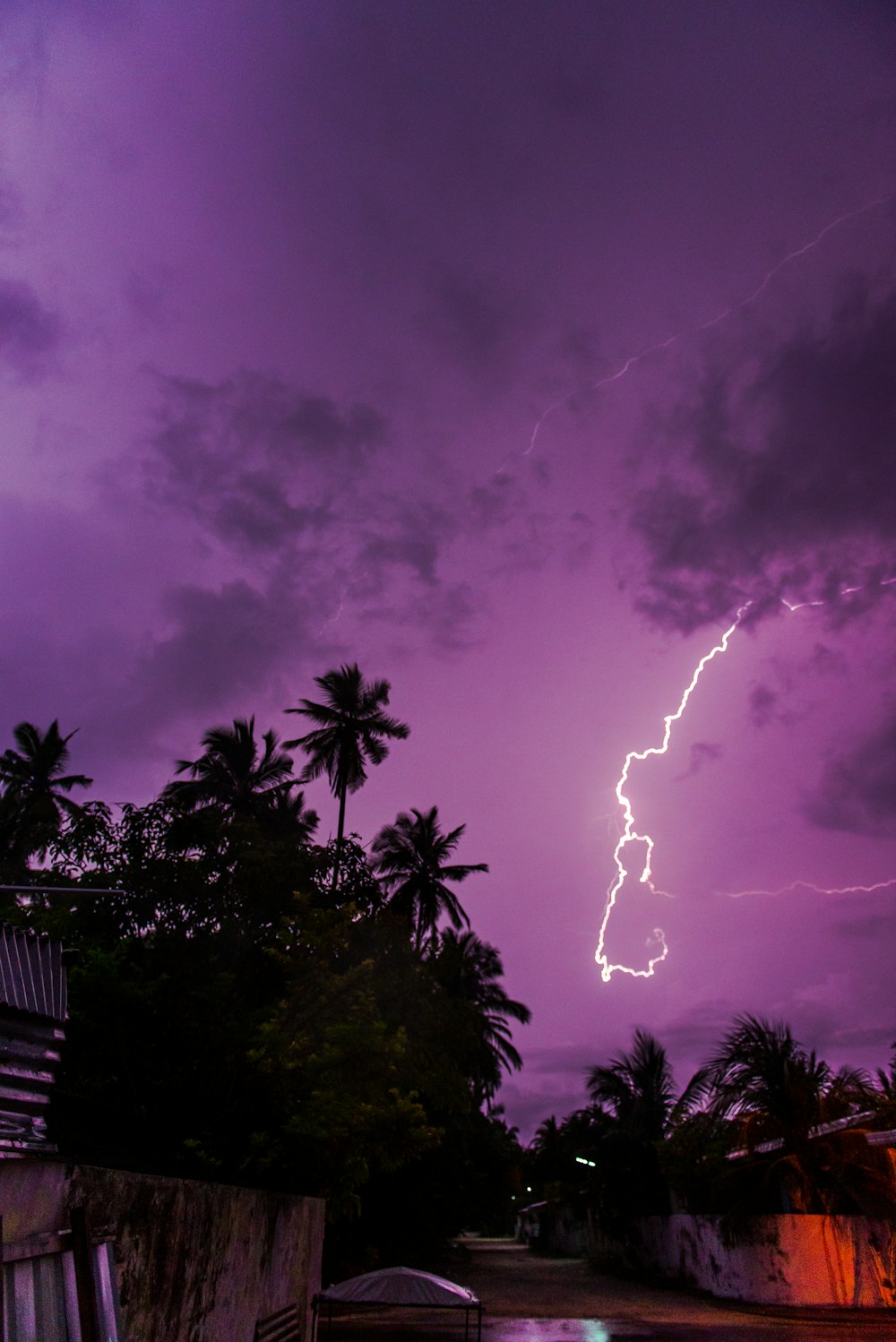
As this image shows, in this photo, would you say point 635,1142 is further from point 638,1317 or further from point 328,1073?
point 328,1073

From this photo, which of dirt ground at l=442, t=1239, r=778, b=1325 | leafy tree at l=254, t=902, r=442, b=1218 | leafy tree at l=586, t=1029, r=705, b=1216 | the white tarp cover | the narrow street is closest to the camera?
the white tarp cover

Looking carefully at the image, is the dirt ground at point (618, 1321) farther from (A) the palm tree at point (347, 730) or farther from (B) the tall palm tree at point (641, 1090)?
(A) the palm tree at point (347, 730)

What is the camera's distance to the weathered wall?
18859 mm

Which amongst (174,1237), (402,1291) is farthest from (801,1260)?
(174,1237)

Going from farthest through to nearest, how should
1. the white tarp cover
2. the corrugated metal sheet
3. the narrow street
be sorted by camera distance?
the narrow street, the white tarp cover, the corrugated metal sheet

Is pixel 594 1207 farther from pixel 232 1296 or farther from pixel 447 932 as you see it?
pixel 232 1296

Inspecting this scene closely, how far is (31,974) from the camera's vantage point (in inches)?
232

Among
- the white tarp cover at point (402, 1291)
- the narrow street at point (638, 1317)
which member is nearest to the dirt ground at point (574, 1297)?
the narrow street at point (638, 1317)

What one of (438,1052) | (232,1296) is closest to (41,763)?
(438,1052)

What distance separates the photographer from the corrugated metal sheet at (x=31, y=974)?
5.43 metres

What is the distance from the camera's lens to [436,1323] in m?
19.9

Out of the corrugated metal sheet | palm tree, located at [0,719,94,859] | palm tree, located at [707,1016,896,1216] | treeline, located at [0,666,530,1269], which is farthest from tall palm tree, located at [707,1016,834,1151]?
palm tree, located at [0,719,94,859]

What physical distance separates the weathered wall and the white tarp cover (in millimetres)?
10178

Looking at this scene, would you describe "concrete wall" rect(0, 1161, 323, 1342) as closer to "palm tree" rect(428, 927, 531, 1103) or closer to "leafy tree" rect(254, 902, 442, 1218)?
"leafy tree" rect(254, 902, 442, 1218)
